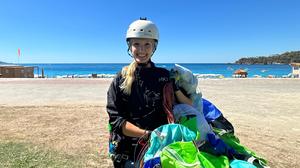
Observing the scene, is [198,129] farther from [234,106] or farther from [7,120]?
[234,106]

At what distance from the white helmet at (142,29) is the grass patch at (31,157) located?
9.84 ft

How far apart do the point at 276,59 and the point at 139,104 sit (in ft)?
577

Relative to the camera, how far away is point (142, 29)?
85.6 inches

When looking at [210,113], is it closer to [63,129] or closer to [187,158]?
[187,158]

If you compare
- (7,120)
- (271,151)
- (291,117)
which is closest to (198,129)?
(271,151)

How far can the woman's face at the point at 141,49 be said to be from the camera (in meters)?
2.23

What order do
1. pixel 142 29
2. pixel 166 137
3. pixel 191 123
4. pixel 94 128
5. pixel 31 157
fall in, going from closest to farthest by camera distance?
pixel 166 137
pixel 191 123
pixel 142 29
pixel 31 157
pixel 94 128

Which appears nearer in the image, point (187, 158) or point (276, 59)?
point (187, 158)

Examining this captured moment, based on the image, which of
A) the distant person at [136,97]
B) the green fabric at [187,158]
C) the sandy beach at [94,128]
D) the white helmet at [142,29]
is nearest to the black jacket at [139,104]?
the distant person at [136,97]

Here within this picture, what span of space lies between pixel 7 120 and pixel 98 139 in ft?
9.61

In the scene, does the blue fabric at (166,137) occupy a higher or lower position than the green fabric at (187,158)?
higher

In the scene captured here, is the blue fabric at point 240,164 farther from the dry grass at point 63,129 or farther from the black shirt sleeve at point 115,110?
the dry grass at point 63,129

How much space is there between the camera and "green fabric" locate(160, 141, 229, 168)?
1730mm

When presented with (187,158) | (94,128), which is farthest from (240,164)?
(94,128)
